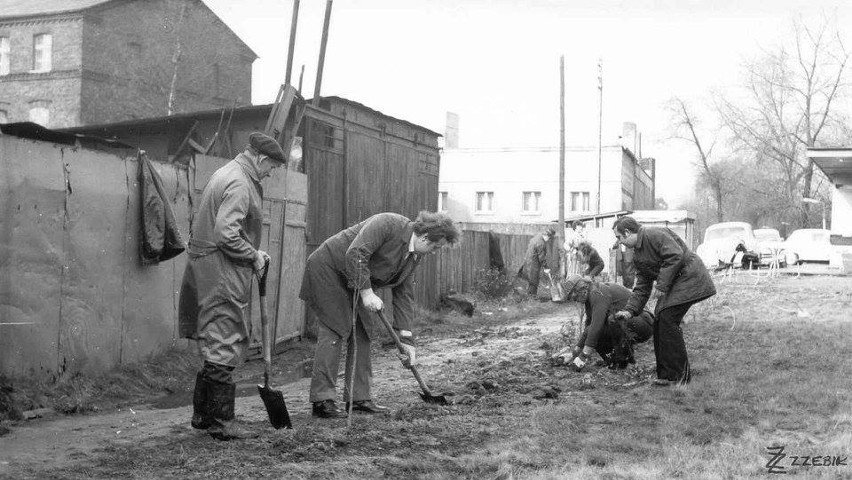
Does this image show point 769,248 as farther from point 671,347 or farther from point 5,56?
point 5,56

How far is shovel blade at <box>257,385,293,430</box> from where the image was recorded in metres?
5.47

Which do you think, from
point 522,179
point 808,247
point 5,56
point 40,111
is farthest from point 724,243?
point 5,56

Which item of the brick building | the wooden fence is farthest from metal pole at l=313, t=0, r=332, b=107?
the brick building

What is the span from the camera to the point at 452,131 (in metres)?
52.5

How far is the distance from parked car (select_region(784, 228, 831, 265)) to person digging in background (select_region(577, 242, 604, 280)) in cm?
1996

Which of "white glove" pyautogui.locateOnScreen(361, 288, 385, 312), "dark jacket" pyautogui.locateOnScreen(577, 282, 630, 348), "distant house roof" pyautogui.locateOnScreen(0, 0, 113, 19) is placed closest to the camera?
"white glove" pyautogui.locateOnScreen(361, 288, 385, 312)

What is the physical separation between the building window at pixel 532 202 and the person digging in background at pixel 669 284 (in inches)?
1568

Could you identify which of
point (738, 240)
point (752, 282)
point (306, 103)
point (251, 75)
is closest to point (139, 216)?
point (306, 103)

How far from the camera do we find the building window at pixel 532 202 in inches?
1869

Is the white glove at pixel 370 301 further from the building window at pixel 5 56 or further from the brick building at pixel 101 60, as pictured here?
the building window at pixel 5 56

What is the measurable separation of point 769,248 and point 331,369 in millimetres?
27951

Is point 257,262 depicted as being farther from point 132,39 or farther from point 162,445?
point 132,39

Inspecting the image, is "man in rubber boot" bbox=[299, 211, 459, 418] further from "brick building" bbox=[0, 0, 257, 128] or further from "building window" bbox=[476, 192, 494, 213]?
"building window" bbox=[476, 192, 494, 213]

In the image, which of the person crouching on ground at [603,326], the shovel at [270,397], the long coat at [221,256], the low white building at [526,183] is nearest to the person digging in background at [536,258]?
the person crouching on ground at [603,326]
